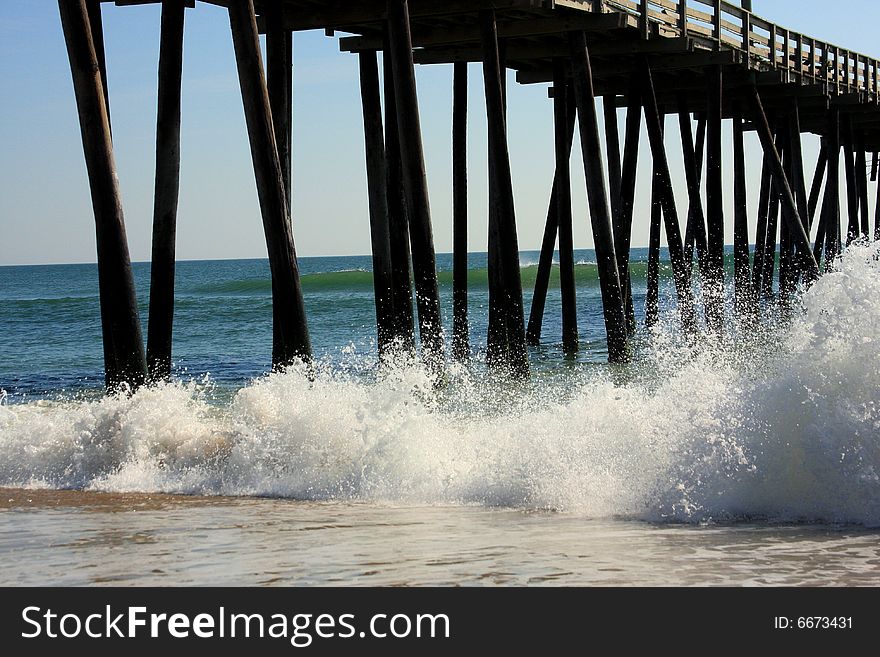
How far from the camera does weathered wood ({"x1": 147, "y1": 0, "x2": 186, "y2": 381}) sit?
1028 cm

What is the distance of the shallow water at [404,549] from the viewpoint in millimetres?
4988

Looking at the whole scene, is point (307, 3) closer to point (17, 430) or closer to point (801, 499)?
point (17, 430)

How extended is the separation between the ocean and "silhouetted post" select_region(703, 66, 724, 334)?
7723 millimetres

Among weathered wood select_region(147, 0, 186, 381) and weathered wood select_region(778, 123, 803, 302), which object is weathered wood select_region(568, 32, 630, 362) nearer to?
weathered wood select_region(147, 0, 186, 381)

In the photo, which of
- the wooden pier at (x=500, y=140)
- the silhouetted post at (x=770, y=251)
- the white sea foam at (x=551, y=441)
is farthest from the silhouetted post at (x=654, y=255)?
the white sea foam at (x=551, y=441)

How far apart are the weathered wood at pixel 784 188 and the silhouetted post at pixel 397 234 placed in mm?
7877

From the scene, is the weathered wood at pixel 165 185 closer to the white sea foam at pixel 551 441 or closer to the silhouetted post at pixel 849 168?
the white sea foam at pixel 551 441

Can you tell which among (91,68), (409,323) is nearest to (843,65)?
(409,323)

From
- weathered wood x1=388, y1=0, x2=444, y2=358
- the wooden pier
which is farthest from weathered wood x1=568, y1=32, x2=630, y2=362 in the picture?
weathered wood x1=388, y1=0, x2=444, y2=358

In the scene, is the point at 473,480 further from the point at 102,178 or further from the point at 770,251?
the point at 770,251

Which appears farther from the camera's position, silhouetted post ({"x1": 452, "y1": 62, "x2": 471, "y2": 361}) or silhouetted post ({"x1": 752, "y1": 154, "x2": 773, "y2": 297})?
silhouetted post ({"x1": 752, "y1": 154, "x2": 773, "y2": 297})

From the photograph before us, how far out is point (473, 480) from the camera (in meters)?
7.52
